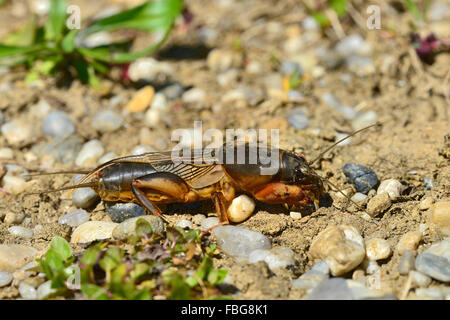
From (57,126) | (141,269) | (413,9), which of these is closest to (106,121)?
(57,126)

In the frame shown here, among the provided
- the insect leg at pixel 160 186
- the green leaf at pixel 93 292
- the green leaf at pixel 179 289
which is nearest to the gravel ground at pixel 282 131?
Answer: the insect leg at pixel 160 186

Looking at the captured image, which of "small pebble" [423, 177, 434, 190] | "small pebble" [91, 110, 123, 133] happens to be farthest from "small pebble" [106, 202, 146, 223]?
"small pebble" [423, 177, 434, 190]

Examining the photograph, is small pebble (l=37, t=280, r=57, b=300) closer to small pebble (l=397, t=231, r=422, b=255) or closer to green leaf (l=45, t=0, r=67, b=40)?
small pebble (l=397, t=231, r=422, b=255)

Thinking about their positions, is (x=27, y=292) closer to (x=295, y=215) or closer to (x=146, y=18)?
(x=295, y=215)

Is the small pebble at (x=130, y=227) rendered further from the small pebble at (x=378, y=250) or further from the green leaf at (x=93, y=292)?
the small pebble at (x=378, y=250)

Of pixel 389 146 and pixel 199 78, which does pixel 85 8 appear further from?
pixel 389 146
